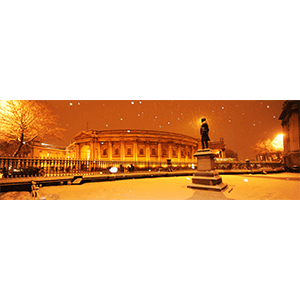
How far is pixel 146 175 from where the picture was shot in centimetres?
A: 1060

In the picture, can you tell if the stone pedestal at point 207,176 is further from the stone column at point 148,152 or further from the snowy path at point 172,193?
the stone column at point 148,152

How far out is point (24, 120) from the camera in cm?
873

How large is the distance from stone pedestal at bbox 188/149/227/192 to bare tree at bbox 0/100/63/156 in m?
10.9

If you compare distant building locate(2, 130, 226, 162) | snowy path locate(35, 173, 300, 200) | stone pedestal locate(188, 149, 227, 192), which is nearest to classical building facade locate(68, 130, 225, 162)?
distant building locate(2, 130, 226, 162)

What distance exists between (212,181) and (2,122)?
12728mm

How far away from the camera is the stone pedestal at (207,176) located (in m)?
5.20

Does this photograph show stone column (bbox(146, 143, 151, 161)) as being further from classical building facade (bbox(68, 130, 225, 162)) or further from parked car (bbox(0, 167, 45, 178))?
parked car (bbox(0, 167, 45, 178))

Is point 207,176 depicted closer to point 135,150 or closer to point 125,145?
point 135,150

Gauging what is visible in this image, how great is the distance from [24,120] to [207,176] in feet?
39.2

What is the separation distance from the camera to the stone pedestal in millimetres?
5203

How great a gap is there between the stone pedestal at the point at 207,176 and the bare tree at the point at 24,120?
35.7 feet

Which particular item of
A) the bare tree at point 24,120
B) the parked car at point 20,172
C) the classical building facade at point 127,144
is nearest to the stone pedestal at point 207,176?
the parked car at point 20,172

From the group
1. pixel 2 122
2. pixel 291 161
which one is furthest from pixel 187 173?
pixel 291 161

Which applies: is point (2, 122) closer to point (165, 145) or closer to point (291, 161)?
point (165, 145)
